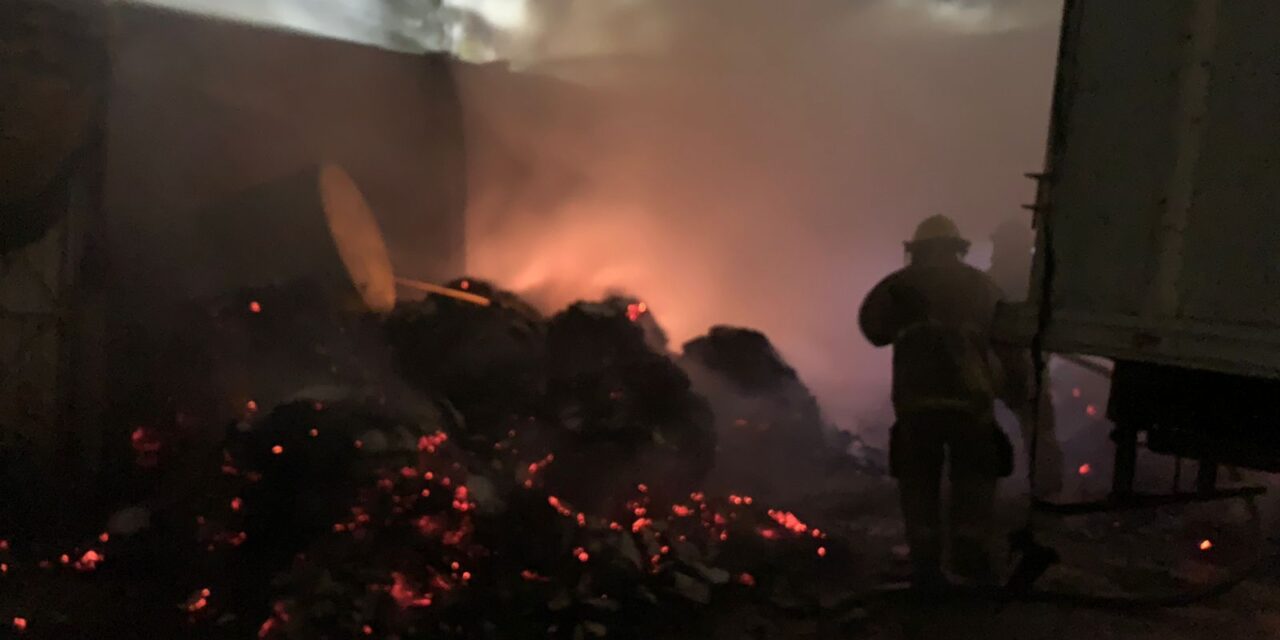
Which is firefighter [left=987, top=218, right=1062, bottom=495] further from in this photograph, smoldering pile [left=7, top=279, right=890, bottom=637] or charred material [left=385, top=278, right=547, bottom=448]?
charred material [left=385, top=278, right=547, bottom=448]

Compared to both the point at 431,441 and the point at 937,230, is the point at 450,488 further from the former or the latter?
the point at 937,230

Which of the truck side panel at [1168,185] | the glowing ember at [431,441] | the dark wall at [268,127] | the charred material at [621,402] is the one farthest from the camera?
the dark wall at [268,127]

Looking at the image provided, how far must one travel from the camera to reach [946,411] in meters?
4.23

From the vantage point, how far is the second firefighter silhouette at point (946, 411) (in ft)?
13.8

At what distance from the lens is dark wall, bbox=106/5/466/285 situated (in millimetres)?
5156

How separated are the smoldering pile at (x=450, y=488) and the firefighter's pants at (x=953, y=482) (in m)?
0.47

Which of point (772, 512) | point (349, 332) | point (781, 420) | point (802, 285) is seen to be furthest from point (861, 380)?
point (349, 332)

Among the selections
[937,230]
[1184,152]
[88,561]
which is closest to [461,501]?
[88,561]

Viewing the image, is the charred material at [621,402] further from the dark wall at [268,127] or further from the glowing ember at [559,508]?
the dark wall at [268,127]

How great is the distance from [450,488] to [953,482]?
8.49 feet

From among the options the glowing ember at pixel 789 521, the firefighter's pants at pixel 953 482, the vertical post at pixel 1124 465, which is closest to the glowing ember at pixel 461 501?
the glowing ember at pixel 789 521

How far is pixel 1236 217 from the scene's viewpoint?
257 cm

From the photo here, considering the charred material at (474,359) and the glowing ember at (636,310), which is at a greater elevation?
the glowing ember at (636,310)

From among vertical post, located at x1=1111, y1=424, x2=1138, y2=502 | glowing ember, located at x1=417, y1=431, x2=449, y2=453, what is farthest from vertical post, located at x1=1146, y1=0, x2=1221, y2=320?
glowing ember, located at x1=417, y1=431, x2=449, y2=453
